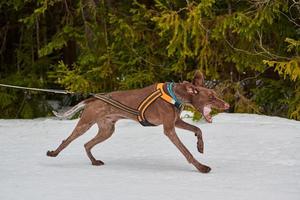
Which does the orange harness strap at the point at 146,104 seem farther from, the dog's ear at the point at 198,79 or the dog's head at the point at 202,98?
the dog's ear at the point at 198,79

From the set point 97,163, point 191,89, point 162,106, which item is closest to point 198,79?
point 191,89

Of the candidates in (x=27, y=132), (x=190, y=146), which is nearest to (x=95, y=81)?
(x=27, y=132)

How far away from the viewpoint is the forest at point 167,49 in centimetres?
1021

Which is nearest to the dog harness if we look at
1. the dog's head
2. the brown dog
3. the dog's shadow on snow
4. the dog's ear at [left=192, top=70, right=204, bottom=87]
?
the brown dog

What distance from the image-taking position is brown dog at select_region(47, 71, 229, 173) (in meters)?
6.00

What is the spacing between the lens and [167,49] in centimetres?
1119

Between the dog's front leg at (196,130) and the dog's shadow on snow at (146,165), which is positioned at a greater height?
the dog's front leg at (196,130)

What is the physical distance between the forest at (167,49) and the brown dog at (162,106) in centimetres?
381

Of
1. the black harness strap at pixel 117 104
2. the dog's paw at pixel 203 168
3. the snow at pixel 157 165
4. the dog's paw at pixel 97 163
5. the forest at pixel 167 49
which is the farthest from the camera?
the forest at pixel 167 49

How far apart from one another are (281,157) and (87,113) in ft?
7.36

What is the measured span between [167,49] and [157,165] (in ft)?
16.8

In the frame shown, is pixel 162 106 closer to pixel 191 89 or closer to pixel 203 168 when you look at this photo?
pixel 191 89

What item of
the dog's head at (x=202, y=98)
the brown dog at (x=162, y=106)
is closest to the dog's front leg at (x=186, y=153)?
the brown dog at (x=162, y=106)

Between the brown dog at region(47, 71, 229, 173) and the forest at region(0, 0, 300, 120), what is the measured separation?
3814 millimetres
